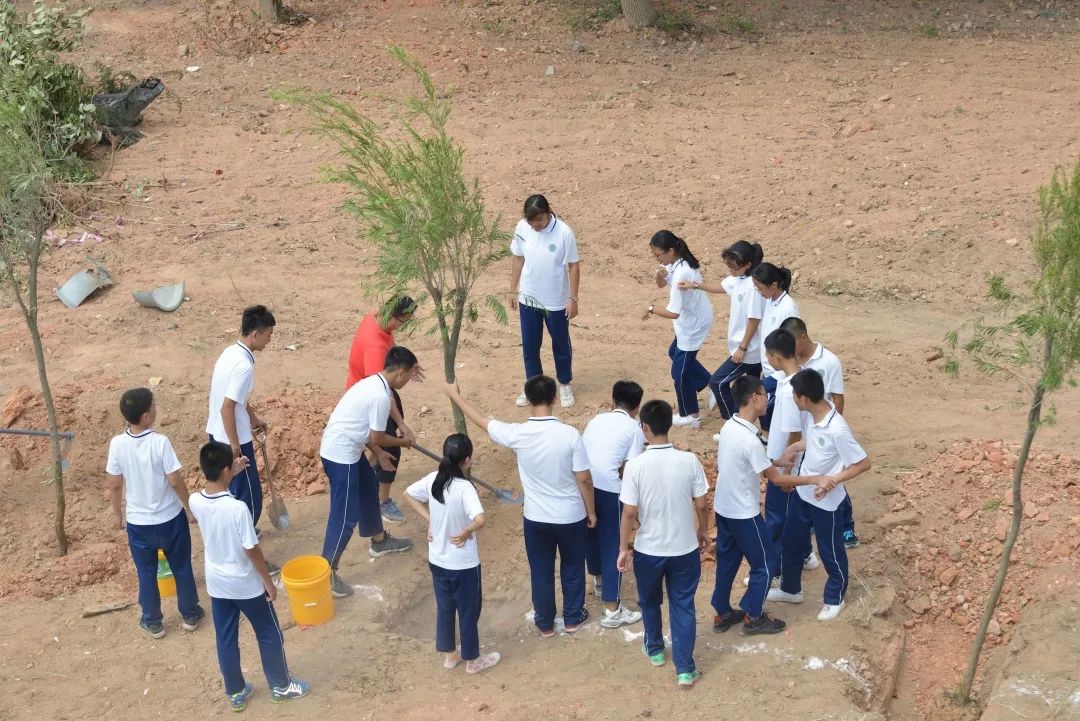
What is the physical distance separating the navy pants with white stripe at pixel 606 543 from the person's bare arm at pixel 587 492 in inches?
6.8

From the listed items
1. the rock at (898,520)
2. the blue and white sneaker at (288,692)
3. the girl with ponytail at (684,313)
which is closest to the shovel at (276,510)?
the blue and white sneaker at (288,692)

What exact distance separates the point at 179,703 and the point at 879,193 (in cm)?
929

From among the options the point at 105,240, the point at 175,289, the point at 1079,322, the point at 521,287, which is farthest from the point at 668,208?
the point at 1079,322

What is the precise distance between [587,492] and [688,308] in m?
2.57

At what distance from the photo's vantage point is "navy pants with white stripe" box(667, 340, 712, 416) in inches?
331

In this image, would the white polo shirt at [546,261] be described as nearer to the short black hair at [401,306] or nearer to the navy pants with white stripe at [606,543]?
the short black hair at [401,306]

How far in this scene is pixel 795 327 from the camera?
6586mm

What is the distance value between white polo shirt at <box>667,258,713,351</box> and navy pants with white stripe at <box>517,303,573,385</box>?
3.28 feet

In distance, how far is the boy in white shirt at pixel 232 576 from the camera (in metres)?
5.75

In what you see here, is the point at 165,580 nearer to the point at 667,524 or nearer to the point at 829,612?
the point at 667,524

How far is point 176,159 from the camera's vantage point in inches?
568

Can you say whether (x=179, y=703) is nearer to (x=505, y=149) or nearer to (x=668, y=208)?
(x=668, y=208)

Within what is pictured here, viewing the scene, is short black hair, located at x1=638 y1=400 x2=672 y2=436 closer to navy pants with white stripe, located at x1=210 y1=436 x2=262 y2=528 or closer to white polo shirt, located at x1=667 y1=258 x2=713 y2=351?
white polo shirt, located at x1=667 y1=258 x2=713 y2=351

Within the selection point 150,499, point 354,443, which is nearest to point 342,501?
point 354,443
